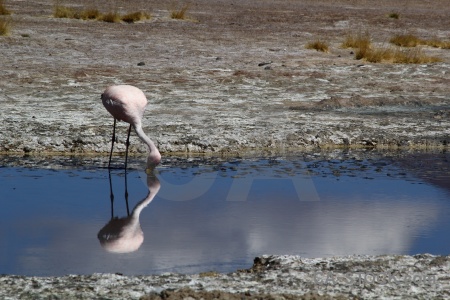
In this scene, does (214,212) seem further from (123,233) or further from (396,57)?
(396,57)

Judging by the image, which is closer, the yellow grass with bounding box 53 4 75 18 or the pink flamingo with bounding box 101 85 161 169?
the pink flamingo with bounding box 101 85 161 169

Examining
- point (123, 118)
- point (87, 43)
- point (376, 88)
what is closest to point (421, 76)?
point (376, 88)

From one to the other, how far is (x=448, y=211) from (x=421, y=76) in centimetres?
865

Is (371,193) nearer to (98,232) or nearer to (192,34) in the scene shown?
(98,232)

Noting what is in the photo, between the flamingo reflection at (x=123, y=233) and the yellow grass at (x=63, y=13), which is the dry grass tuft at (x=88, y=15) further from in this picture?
the flamingo reflection at (x=123, y=233)

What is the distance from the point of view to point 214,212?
24.8ft

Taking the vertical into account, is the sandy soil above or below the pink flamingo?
below

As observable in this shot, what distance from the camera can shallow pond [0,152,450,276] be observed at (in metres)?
6.29

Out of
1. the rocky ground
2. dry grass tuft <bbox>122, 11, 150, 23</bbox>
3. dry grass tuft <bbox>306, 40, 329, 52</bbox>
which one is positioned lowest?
dry grass tuft <bbox>122, 11, 150, 23</bbox>

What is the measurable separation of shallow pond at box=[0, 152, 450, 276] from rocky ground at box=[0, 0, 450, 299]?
0.52m

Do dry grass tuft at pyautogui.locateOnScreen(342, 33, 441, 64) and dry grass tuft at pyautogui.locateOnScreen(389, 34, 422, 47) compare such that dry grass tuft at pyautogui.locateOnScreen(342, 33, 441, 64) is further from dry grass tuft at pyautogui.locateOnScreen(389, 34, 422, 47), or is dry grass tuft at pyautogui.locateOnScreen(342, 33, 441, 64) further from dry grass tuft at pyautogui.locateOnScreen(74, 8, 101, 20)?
dry grass tuft at pyautogui.locateOnScreen(74, 8, 101, 20)

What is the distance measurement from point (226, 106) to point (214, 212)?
539 cm

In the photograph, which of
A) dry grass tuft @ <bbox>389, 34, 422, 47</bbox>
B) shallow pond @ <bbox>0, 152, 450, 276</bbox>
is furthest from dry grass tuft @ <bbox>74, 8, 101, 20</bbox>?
shallow pond @ <bbox>0, 152, 450, 276</bbox>

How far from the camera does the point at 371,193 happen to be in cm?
842
